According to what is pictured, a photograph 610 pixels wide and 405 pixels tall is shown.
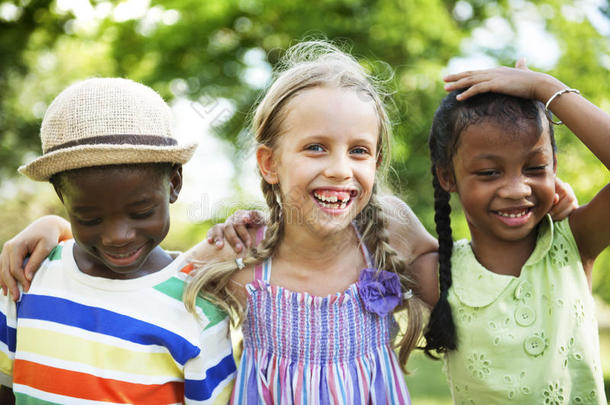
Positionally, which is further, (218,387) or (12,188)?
(12,188)

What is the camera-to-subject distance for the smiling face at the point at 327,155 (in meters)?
2.11

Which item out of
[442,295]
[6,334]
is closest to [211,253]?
[6,334]

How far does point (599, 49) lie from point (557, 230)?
5.48m

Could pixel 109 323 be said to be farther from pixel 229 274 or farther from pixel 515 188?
pixel 515 188

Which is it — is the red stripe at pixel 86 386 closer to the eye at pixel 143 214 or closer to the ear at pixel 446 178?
the eye at pixel 143 214

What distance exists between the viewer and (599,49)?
6625 mm

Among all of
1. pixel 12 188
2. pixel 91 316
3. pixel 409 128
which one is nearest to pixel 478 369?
pixel 91 316

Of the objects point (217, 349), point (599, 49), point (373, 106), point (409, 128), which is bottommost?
point (217, 349)

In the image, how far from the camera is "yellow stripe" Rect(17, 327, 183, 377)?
6.51 ft

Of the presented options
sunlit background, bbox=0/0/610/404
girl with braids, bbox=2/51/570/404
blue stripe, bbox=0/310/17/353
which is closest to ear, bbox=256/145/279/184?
girl with braids, bbox=2/51/570/404

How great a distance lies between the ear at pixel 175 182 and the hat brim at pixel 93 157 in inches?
5.0

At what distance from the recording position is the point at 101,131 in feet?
6.28

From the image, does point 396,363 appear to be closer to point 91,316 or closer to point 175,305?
point 175,305

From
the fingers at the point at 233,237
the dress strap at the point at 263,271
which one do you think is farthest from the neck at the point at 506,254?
the fingers at the point at 233,237
